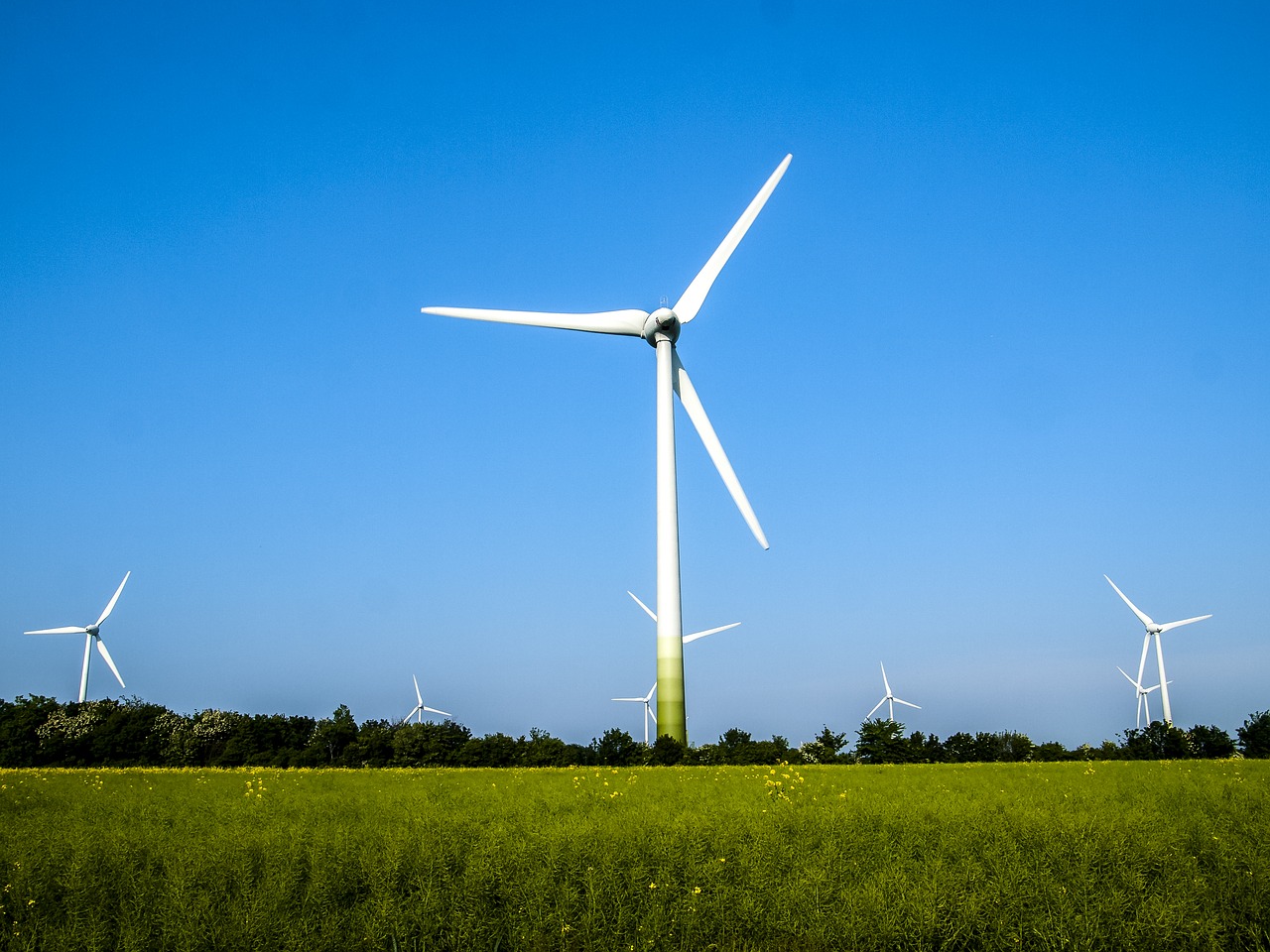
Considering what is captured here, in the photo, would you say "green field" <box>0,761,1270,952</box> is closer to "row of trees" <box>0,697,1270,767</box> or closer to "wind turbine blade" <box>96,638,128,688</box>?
"row of trees" <box>0,697,1270,767</box>

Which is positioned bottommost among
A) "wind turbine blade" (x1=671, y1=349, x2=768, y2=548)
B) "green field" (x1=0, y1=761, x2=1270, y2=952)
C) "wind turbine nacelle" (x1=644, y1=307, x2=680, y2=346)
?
"green field" (x1=0, y1=761, x2=1270, y2=952)

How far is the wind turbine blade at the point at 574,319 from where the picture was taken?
47844 millimetres

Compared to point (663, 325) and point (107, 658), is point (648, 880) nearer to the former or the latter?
point (663, 325)

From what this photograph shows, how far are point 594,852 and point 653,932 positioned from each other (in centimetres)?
183

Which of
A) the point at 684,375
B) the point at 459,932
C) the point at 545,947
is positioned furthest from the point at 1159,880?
the point at 684,375

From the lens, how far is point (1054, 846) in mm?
13773

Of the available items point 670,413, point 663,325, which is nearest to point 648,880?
point 670,413

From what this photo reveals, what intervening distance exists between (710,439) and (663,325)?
6.68m

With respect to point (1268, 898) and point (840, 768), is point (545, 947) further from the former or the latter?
point (840, 768)

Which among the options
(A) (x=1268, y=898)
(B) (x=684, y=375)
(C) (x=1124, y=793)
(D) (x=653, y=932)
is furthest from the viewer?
(B) (x=684, y=375)

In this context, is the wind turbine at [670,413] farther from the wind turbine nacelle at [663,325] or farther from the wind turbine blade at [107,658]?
the wind turbine blade at [107,658]

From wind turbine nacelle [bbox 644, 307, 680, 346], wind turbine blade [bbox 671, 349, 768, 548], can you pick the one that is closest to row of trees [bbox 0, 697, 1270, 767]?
wind turbine blade [bbox 671, 349, 768, 548]

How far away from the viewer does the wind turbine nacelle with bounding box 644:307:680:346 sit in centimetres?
4619

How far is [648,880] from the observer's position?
12930mm
